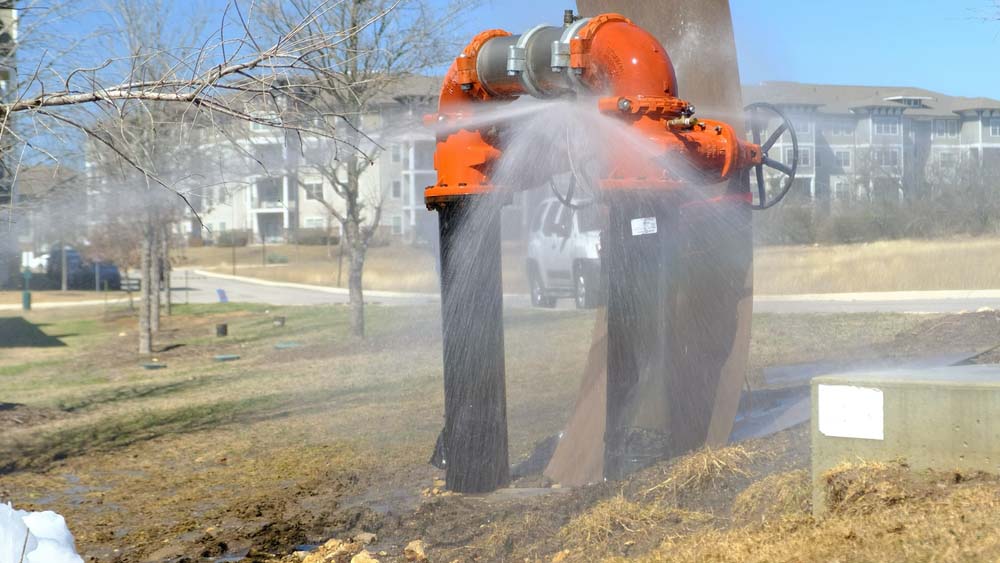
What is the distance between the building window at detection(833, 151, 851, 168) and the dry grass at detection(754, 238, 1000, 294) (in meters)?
1.65

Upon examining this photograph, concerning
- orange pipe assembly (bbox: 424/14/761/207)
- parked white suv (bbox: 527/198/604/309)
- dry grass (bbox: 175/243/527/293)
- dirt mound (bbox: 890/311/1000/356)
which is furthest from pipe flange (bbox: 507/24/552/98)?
dry grass (bbox: 175/243/527/293)

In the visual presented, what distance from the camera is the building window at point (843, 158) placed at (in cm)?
2125

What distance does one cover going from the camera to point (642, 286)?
6211 millimetres

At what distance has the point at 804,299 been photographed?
20.1 metres

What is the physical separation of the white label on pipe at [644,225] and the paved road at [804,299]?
10.6m

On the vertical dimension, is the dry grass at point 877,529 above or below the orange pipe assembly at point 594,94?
below

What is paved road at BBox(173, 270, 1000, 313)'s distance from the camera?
663 inches

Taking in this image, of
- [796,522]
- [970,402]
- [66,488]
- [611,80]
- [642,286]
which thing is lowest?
[66,488]

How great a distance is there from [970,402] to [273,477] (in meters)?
4.79

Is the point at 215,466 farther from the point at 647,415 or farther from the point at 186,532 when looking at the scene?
the point at 647,415

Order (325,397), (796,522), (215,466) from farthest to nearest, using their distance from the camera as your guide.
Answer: (325,397), (215,466), (796,522)

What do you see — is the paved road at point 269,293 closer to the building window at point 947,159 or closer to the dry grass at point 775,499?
the building window at point 947,159

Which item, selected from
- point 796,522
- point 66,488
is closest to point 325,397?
point 66,488

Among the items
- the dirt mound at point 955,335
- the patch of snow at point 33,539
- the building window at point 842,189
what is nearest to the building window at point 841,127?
the building window at point 842,189
